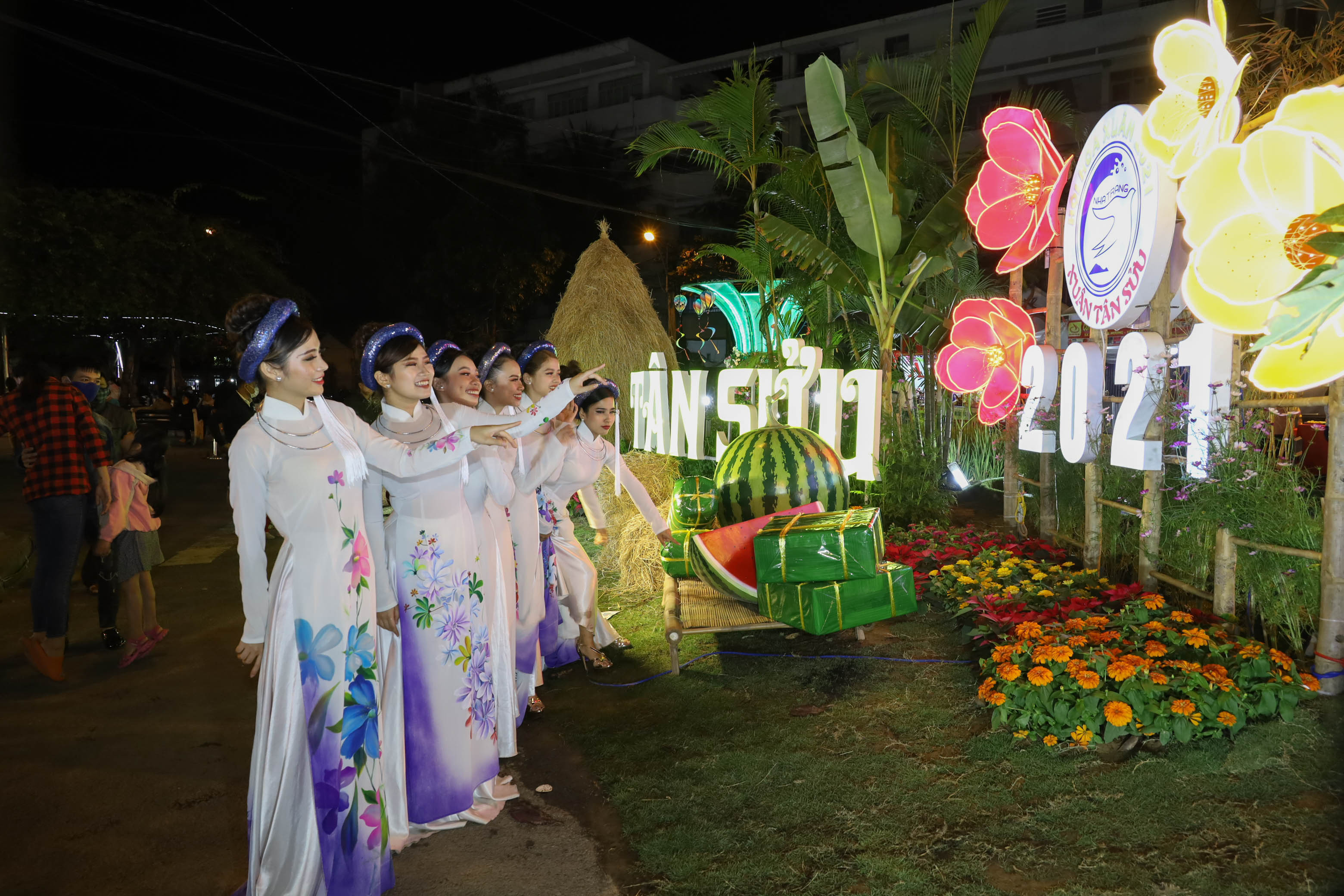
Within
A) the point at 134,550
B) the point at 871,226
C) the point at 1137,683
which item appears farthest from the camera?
the point at 871,226

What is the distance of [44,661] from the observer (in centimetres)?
574

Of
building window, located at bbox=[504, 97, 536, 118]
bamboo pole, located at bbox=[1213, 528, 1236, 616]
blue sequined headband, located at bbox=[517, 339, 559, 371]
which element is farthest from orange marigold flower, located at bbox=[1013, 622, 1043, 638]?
building window, located at bbox=[504, 97, 536, 118]

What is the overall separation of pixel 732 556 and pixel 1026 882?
115 inches

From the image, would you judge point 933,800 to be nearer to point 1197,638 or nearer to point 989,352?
point 1197,638

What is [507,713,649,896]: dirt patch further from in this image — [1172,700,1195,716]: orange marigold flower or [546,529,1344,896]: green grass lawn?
[1172,700,1195,716]: orange marigold flower

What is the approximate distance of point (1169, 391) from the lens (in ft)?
17.4

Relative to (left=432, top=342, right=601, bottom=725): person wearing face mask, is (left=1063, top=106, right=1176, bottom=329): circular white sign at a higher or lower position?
higher

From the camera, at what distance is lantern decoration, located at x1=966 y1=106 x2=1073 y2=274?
6.54 m

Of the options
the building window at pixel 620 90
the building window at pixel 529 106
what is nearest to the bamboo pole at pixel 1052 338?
the building window at pixel 620 90

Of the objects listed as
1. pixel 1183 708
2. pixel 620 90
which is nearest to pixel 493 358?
pixel 1183 708

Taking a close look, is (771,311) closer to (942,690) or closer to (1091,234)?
(1091,234)

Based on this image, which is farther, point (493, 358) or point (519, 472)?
point (493, 358)

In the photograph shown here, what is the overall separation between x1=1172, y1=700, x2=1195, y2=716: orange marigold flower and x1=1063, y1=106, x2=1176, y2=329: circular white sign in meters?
2.44

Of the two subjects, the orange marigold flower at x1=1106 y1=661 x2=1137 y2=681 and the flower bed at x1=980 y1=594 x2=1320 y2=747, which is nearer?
the flower bed at x1=980 y1=594 x2=1320 y2=747
